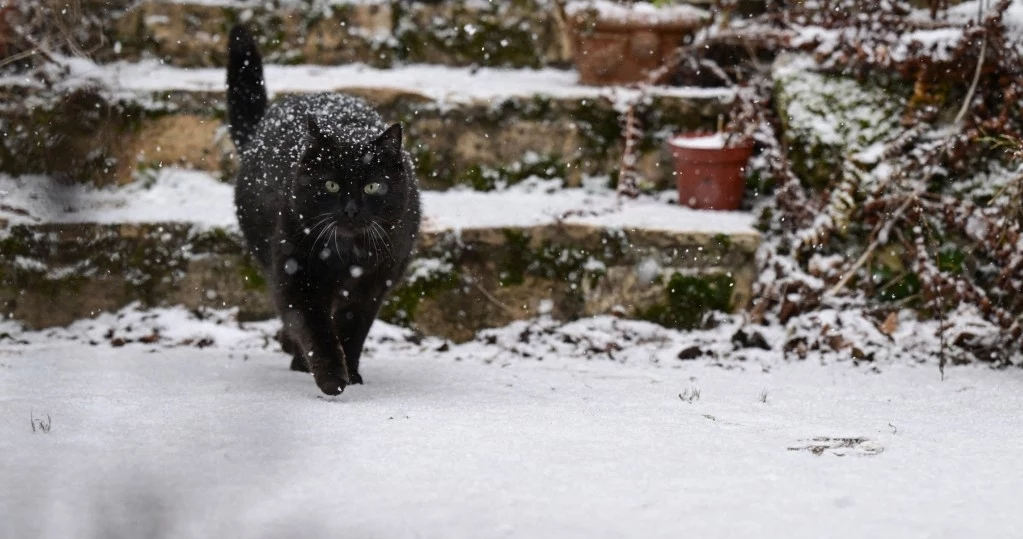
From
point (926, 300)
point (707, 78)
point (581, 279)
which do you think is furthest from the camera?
point (707, 78)

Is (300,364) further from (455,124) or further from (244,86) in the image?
(455,124)

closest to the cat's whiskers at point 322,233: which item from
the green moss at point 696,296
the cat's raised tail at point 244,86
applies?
the cat's raised tail at point 244,86

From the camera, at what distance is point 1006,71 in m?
4.20

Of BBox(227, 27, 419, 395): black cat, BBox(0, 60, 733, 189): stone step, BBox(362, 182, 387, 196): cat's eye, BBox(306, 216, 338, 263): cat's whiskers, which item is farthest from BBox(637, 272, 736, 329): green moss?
BBox(306, 216, 338, 263): cat's whiskers

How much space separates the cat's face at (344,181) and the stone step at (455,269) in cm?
107

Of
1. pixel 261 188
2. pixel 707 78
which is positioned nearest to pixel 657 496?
pixel 261 188

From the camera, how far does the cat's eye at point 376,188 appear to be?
312 cm

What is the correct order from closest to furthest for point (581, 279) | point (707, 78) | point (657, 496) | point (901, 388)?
point (657, 496)
point (901, 388)
point (581, 279)
point (707, 78)

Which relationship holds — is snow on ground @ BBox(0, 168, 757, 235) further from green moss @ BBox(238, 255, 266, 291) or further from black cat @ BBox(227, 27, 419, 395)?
black cat @ BBox(227, 27, 419, 395)

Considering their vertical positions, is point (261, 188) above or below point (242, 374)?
above

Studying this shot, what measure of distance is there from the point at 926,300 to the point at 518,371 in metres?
1.62

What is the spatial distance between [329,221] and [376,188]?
0.17 m

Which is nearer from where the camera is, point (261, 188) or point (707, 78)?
point (261, 188)

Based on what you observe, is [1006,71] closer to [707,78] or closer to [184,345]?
[707,78]
